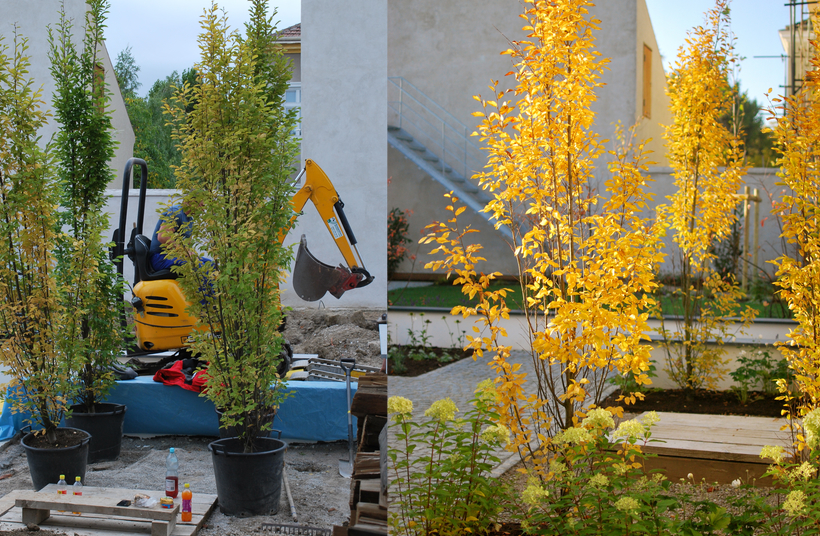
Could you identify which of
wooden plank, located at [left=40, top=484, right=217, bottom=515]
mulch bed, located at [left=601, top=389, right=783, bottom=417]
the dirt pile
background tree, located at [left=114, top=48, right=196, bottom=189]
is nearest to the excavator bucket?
the dirt pile

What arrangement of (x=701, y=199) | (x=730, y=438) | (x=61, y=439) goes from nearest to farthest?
(x=730, y=438)
(x=701, y=199)
(x=61, y=439)

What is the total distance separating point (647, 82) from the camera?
2463mm

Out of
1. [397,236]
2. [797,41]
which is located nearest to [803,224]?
[797,41]

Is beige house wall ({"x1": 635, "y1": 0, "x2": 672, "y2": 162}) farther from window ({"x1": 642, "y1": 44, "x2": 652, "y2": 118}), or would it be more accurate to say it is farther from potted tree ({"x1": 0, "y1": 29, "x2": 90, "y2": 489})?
potted tree ({"x1": 0, "y1": 29, "x2": 90, "y2": 489})

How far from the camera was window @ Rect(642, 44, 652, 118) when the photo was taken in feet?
7.97

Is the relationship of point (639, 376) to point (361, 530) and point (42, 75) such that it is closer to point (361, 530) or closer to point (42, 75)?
point (361, 530)

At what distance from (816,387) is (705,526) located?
2.20 feet

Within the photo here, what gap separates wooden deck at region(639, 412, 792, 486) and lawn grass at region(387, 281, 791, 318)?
42 centimetres

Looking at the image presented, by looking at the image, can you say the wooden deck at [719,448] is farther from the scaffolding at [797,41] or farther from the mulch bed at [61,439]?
the mulch bed at [61,439]

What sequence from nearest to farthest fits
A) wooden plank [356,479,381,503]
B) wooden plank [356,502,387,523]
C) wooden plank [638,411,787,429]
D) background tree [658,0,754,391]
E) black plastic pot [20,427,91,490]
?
wooden plank [638,411,787,429] < background tree [658,0,754,391] < wooden plank [356,502,387,523] < wooden plank [356,479,381,503] < black plastic pot [20,427,91,490]

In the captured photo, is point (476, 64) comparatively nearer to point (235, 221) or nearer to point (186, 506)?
point (235, 221)

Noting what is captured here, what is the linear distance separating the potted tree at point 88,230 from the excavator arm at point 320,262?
1.28m

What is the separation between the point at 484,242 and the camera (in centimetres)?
240

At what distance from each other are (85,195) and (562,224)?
11.0ft
